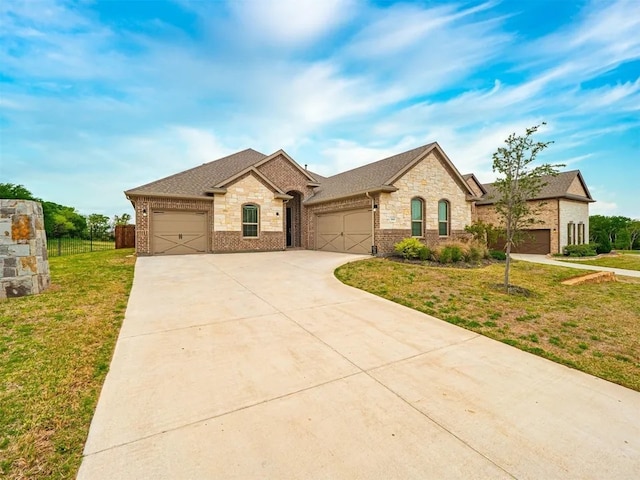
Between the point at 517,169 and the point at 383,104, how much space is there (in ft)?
33.0

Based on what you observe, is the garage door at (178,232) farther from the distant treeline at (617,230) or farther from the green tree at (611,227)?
the green tree at (611,227)

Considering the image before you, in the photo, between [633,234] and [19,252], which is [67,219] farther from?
[633,234]

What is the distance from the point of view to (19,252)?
21.4 feet

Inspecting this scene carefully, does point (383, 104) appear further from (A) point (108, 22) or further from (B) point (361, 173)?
(A) point (108, 22)

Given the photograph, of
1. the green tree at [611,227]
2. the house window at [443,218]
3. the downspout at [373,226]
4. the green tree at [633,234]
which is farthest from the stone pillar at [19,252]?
the green tree at [633,234]

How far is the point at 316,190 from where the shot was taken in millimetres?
19703

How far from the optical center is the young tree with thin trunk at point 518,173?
23.6 feet

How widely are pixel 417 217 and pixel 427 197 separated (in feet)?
4.07

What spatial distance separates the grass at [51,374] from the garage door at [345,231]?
35.3ft

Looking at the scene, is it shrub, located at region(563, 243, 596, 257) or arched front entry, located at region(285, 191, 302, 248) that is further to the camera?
arched front entry, located at region(285, 191, 302, 248)

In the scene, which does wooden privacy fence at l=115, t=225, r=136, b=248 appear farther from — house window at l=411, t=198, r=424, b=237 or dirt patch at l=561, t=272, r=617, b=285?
dirt patch at l=561, t=272, r=617, b=285

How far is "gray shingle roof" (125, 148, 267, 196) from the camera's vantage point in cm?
1427

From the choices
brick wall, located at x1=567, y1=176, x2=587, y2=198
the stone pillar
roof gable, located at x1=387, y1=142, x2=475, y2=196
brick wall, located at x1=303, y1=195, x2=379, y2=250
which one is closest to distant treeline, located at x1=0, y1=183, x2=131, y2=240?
brick wall, located at x1=303, y1=195, x2=379, y2=250

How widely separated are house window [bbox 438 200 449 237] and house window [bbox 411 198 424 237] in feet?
4.48
